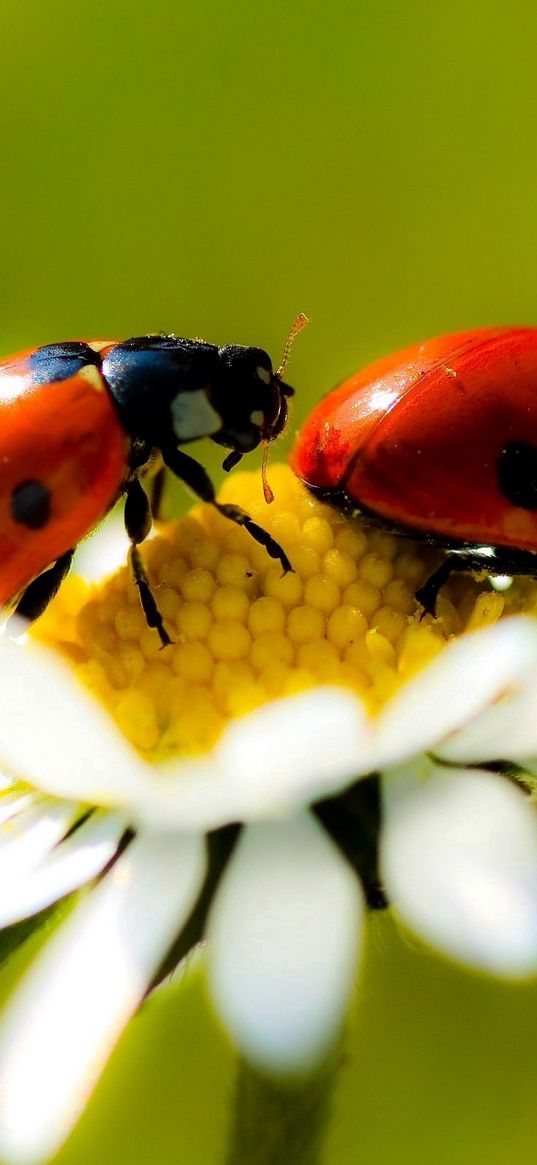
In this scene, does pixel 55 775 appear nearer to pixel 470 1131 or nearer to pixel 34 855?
pixel 34 855

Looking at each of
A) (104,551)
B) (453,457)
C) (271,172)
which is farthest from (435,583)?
(271,172)

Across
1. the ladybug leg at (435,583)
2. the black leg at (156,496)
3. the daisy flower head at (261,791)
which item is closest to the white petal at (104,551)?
the black leg at (156,496)

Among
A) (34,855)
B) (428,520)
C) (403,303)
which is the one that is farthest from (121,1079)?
(403,303)

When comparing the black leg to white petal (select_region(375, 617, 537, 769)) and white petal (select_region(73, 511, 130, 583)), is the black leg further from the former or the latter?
white petal (select_region(375, 617, 537, 769))

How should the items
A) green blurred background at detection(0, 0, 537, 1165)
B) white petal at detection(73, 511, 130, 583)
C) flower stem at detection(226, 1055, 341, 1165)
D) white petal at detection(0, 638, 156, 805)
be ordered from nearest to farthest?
flower stem at detection(226, 1055, 341, 1165), white petal at detection(0, 638, 156, 805), white petal at detection(73, 511, 130, 583), green blurred background at detection(0, 0, 537, 1165)

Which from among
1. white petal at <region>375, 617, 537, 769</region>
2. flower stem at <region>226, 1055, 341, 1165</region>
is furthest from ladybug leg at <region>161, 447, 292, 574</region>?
flower stem at <region>226, 1055, 341, 1165</region>
